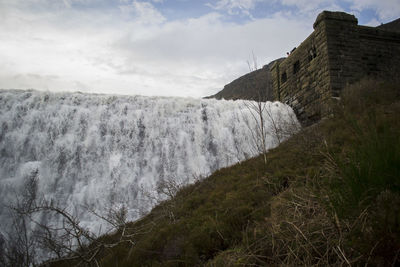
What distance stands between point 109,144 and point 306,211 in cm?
1004

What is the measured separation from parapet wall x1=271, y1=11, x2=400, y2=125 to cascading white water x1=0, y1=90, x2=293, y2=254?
1647mm

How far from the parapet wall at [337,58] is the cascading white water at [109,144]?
5.41 ft

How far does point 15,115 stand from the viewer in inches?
423

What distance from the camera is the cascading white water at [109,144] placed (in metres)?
9.29

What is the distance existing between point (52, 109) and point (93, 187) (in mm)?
4886

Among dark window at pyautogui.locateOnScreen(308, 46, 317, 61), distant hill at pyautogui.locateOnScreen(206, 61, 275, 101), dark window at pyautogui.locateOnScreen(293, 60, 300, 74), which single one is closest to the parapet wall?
dark window at pyautogui.locateOnScreen(308, 46, 317, 61)

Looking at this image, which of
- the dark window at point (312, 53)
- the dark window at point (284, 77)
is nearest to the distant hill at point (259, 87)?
the dark window at point (284, 77)

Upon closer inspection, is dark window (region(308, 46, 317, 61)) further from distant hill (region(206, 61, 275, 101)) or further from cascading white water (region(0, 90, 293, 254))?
cascading white water (region(0, 90, 293, 254))

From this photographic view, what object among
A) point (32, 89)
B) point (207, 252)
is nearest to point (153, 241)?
point (207, 252)

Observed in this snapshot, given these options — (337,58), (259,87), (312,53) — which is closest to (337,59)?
(337,58)

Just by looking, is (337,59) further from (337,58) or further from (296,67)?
(296,67)

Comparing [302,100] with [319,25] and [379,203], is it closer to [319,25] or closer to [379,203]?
[319,25]

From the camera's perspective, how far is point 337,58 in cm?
991

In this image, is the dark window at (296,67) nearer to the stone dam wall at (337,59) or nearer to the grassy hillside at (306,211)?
the stone dam wall at (337,59)
